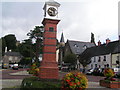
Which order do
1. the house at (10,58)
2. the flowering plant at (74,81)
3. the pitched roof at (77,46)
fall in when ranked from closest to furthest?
the flowering plant at (74,81) < the pitched roof at (77,46) < the house at (10,58)

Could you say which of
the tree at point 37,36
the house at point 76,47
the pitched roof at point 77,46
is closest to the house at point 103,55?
the house at point 76,47

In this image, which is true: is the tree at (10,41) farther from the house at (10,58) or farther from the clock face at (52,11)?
the clock face at (52,11)

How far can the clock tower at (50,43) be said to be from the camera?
1275 centimetres

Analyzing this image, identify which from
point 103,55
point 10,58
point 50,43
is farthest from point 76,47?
point 50,43

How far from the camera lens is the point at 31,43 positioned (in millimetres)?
54844

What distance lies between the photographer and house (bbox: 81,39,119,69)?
156 ft

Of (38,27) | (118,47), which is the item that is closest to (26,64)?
(38,27)

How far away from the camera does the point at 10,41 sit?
99.5m

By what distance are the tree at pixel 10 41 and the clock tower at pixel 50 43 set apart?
292 ft

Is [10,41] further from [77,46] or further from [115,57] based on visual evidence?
[115,57]

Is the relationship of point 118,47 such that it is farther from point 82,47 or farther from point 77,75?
point 77,75

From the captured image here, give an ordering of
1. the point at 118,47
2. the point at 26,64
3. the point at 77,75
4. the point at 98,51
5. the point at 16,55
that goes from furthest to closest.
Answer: the point at 16,55 < the point at 26,64 < the point at 98,51 < the point at 118,47 < the point at 77,75

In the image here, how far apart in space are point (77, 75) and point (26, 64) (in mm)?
70299

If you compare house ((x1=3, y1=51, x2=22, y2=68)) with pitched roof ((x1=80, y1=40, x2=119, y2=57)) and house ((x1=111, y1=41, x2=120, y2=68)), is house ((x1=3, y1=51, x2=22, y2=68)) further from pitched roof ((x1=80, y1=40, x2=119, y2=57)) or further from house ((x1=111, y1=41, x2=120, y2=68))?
house ((x1=111, y1=41, x2=120, y2=68))
